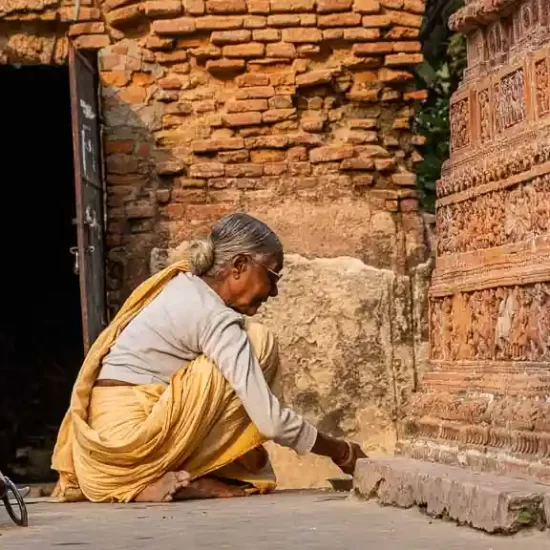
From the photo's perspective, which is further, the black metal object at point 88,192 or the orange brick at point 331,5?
the orange brick at point 331,5

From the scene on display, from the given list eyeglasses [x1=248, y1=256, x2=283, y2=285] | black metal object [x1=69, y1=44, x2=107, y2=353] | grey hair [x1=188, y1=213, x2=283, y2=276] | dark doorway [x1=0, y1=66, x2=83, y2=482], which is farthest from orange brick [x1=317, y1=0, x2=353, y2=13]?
dark doorway [x1=0, y1=66, x2=83, y2=482]

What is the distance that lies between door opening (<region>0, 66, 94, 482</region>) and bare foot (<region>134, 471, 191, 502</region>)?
5069 mm

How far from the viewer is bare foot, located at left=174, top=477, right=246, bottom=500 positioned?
217 inches

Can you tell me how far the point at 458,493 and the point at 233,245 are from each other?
1.82m

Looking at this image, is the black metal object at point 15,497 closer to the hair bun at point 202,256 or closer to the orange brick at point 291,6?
the hair bun at point 202,256

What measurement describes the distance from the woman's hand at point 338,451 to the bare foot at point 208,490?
38 centimetres

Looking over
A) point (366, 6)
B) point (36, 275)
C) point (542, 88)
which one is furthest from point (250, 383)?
point (36, 275)

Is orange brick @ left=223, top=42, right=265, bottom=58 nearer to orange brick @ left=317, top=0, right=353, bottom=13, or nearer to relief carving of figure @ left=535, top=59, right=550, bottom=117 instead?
orange brick @ left=317, top=0, right=353, bottom=13

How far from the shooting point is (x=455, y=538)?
12.4ft

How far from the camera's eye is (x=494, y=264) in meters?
4.83

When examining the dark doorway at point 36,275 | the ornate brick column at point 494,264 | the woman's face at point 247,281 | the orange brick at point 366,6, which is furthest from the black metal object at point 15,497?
the dark doorway at point 36,275

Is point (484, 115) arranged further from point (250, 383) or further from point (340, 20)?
point (340, 20)

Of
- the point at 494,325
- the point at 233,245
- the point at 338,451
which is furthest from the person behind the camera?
the point at 233,245

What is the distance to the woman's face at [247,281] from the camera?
5.61 m
